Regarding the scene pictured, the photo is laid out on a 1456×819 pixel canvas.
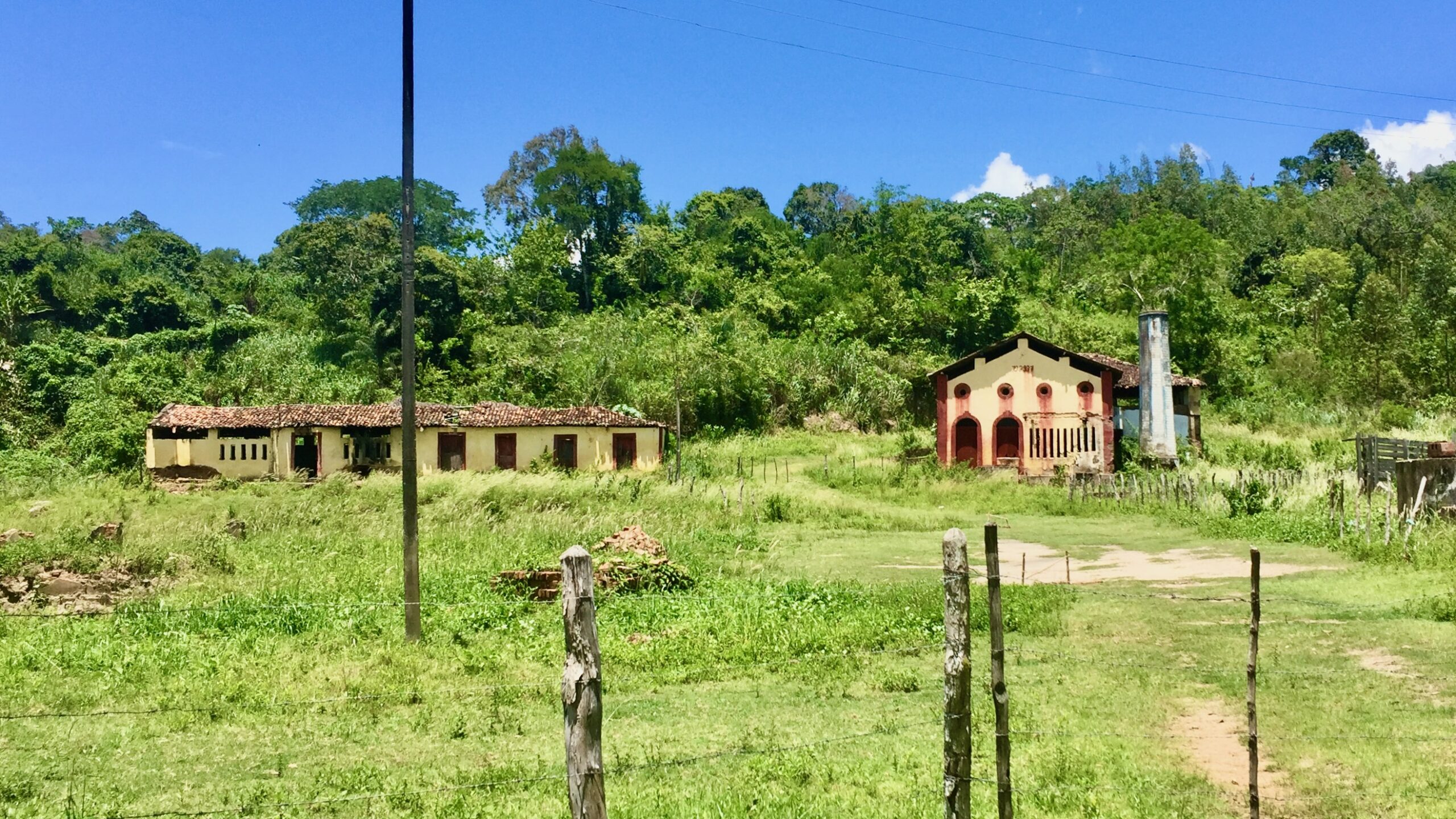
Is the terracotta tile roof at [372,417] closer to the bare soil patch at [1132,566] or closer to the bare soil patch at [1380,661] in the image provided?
the bare soil patch at [1132,566]

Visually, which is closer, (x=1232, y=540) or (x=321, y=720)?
(x=321, y=720)

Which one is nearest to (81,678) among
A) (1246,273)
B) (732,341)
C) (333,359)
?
(732,341)

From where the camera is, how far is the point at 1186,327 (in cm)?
5616

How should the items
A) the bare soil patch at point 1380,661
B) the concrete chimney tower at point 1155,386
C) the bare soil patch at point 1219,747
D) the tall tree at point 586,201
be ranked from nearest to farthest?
the bare soil patch at point 1219,747 < the bare soil patch at point 1380,661 < the concrete chimney tower at point 1155,386 < the tall tree at point 586,201

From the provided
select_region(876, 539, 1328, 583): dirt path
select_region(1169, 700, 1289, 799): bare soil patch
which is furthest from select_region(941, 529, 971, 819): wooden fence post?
select_region(876, 539, 1328, 583): dirt path

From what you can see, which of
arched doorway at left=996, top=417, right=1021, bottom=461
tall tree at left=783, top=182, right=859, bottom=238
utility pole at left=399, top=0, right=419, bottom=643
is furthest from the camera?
tall tree at left=783, top=182, right=859, bottom=238

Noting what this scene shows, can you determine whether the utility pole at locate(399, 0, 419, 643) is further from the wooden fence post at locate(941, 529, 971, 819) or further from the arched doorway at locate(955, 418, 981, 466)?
the arched doorway at locate(955, 418, 981, 466)

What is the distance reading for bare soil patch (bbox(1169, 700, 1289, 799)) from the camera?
7836mm

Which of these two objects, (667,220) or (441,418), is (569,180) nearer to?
(667,220)

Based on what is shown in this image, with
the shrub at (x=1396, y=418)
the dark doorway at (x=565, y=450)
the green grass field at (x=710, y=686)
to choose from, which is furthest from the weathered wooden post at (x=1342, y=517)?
the shrub at (x=1396, y=418)

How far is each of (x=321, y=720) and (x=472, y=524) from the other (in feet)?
43.6

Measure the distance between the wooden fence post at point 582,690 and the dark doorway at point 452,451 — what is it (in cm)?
3297

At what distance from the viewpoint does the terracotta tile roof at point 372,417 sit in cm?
3609

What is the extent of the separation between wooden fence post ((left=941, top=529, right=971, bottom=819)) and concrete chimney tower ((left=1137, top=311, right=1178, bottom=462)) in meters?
34.1
